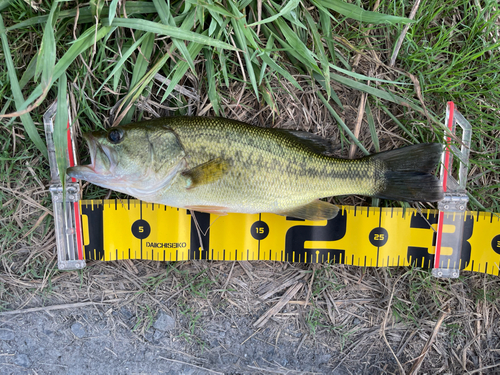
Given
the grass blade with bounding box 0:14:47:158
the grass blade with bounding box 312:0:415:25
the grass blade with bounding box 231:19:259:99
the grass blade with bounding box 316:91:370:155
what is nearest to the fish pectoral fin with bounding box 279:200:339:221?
the grass blade with bounding box 316:91:370:155

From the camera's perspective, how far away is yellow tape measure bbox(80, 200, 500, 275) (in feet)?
9.06

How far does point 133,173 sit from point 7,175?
1.38m

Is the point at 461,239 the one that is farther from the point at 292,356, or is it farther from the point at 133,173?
the point at 133,173

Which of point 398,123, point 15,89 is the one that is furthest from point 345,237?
point 15,89

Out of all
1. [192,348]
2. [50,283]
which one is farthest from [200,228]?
[50,283]

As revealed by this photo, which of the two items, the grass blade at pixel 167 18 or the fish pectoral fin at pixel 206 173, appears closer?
the fish pectoral fin at pixel 206 173

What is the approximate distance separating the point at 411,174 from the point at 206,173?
1.66 m

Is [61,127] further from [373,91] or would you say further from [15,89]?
[373,91]

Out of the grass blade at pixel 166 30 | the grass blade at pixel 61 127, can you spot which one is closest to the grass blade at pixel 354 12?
the grass blade at pixel 166 30

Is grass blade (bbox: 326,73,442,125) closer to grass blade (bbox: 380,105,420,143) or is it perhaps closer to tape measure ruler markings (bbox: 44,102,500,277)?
grass blade (bbox: 380,105,420,143)

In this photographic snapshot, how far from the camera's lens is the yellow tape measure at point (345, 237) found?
2.76 meters

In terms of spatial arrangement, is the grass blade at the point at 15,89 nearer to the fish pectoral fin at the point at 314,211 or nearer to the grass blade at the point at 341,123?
the fish pectoral fin at the point at 314,211

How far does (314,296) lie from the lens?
2.91 m

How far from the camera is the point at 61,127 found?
7.84 ft
